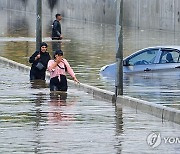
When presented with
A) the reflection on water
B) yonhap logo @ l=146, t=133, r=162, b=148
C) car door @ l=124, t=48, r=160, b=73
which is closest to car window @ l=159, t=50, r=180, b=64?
car door @ l=124, t=48, r=160, b=73

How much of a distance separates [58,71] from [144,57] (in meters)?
5.09

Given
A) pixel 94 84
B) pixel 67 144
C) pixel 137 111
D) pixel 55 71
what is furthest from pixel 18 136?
pixel 94 84

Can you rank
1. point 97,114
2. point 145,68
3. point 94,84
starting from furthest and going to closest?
point 145,68 → point 94,84 → point 97,114

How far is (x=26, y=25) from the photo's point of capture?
6159 centimetres

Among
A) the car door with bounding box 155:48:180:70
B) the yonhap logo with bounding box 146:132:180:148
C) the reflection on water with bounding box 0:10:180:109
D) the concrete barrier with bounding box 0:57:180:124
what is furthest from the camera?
the car door with bounding box 155:48:180:70

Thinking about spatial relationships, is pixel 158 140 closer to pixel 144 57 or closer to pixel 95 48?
pixel 144 57

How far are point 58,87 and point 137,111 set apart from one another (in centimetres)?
460

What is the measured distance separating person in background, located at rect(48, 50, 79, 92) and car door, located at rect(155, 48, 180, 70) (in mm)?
4271

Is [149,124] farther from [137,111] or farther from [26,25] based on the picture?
[26,25]

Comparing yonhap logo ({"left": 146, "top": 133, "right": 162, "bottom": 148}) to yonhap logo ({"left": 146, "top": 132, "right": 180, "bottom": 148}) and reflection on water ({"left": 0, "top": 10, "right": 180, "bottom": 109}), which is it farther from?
reflection on water ({"left": 0, "top": 10, "right": 180, "bottom": 109})

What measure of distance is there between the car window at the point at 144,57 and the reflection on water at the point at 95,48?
0.62 m

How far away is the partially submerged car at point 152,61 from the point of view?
83.1 feet

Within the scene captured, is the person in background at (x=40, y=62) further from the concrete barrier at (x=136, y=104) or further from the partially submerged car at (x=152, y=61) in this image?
the partially submerged car at (x=152, y=61)

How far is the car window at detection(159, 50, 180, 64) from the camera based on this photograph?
25375 mm
